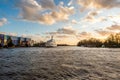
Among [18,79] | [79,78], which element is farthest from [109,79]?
[18,79]

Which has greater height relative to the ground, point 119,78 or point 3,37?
point 3,37

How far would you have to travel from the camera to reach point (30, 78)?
17.7 meters

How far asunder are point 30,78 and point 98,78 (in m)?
7.12

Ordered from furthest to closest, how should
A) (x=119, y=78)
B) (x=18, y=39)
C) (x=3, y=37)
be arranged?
(x=18, y=39)
(x=3, y=37)
(x=119, y=78)

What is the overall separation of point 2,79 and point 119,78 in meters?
11.9

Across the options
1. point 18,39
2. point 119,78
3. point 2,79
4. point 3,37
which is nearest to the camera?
point 2,79

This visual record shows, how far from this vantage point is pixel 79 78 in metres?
18.0

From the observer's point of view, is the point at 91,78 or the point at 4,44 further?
the point at 4,44

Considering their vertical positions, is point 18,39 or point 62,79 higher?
point 18,39

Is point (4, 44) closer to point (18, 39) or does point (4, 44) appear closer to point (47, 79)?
point (18, 39)

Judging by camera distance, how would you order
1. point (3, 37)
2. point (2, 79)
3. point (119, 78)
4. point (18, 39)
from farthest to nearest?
point (18, 39), point (3, 37), point (119, 78), point (2, 79)

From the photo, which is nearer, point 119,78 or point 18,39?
point 119,78

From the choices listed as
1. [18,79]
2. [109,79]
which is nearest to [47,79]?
Result: [18,79]

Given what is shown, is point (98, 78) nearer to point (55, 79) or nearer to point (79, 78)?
point (79, 78)
